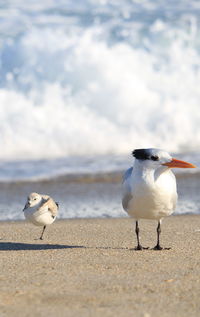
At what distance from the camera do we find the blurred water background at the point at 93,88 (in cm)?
1283

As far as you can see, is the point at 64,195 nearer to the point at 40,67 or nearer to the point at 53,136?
the point at 53,136

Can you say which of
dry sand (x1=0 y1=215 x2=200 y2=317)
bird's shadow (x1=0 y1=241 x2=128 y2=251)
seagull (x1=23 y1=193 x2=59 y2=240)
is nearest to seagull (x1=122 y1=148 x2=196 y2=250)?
dry sand (x1=0 y1=215 x2=200 y2=317)

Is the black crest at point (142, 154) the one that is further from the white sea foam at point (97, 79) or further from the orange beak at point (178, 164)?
the white sea foam at point (97, 79)

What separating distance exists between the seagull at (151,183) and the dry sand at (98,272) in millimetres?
368

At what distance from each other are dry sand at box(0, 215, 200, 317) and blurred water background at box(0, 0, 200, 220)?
377cm

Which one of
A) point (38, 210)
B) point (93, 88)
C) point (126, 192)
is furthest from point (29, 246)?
point (93, 88)

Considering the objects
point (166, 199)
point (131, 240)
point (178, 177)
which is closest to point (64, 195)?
point (178, 177)

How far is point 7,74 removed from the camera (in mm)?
16969

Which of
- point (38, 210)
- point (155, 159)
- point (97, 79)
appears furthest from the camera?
point (97, 79)

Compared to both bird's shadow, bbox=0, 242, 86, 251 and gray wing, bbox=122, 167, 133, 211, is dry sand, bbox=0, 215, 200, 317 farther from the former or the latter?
gray wing, bbox=122, 167, 133, 211

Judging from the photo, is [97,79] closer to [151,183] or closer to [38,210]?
[38,210]

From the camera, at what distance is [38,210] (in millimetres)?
6641

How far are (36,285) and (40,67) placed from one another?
13192mm

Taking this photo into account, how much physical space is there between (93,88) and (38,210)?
10.3 metres
